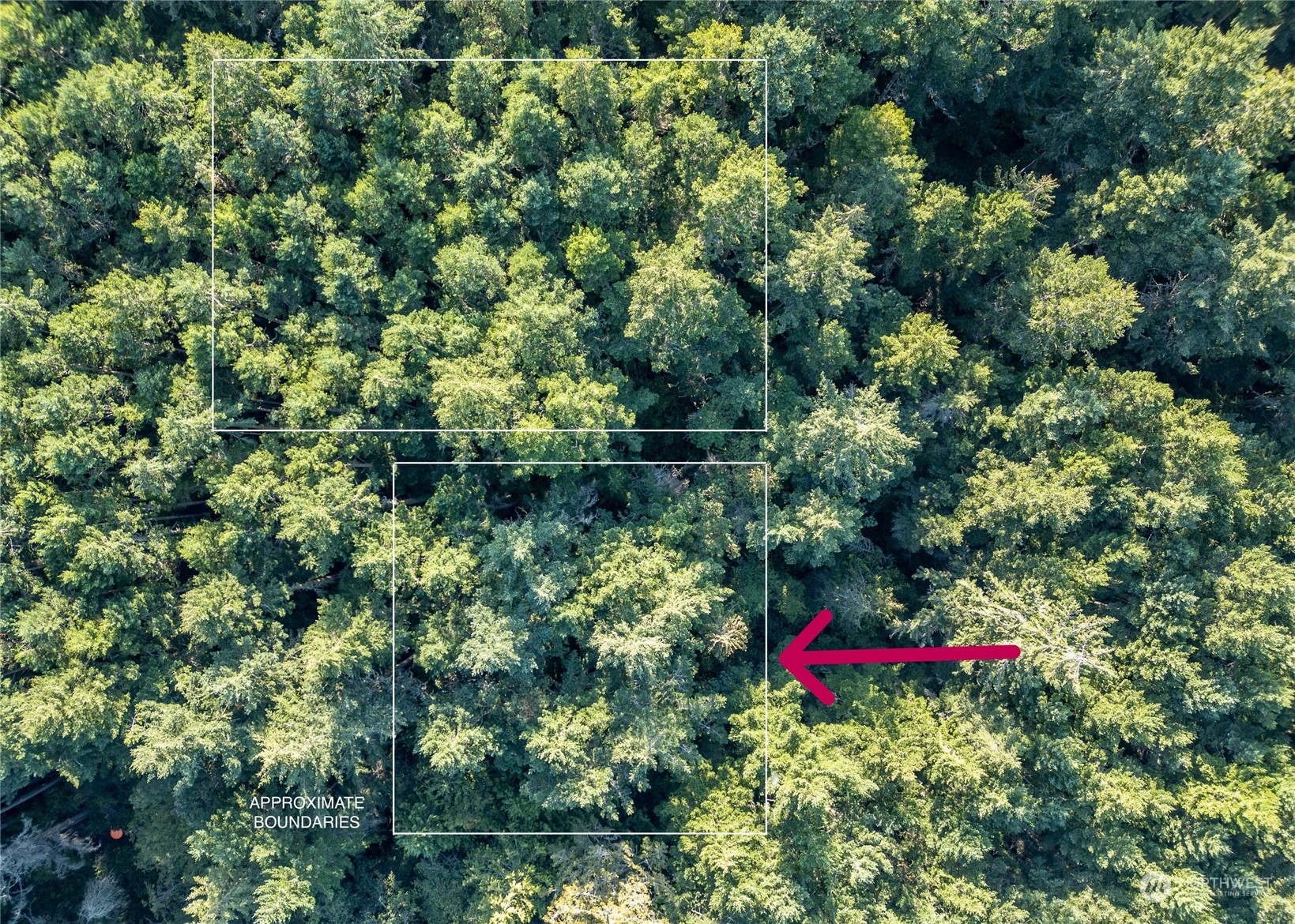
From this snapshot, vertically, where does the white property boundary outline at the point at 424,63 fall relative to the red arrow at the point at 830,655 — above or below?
above

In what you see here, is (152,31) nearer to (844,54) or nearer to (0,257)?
(0,257)

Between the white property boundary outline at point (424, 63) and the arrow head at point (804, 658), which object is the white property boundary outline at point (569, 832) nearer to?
the arrow head at point (804, 658)

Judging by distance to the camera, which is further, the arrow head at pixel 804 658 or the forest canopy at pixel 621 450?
the arrow head at pixel 804 658

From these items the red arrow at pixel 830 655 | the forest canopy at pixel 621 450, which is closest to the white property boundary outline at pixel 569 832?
the forest canopy at pixel 621 450

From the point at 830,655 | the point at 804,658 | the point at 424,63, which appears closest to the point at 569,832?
the point at 804,658

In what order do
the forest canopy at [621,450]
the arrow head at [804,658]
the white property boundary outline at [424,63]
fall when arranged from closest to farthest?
the white property boundary outline at [424,63] → the forest canopy at [621,450] → the arrow head at [804,658]

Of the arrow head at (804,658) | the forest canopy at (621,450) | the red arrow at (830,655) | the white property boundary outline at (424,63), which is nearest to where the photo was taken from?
the white property boundary outline at (424,63)

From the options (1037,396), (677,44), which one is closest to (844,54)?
(677,44)
